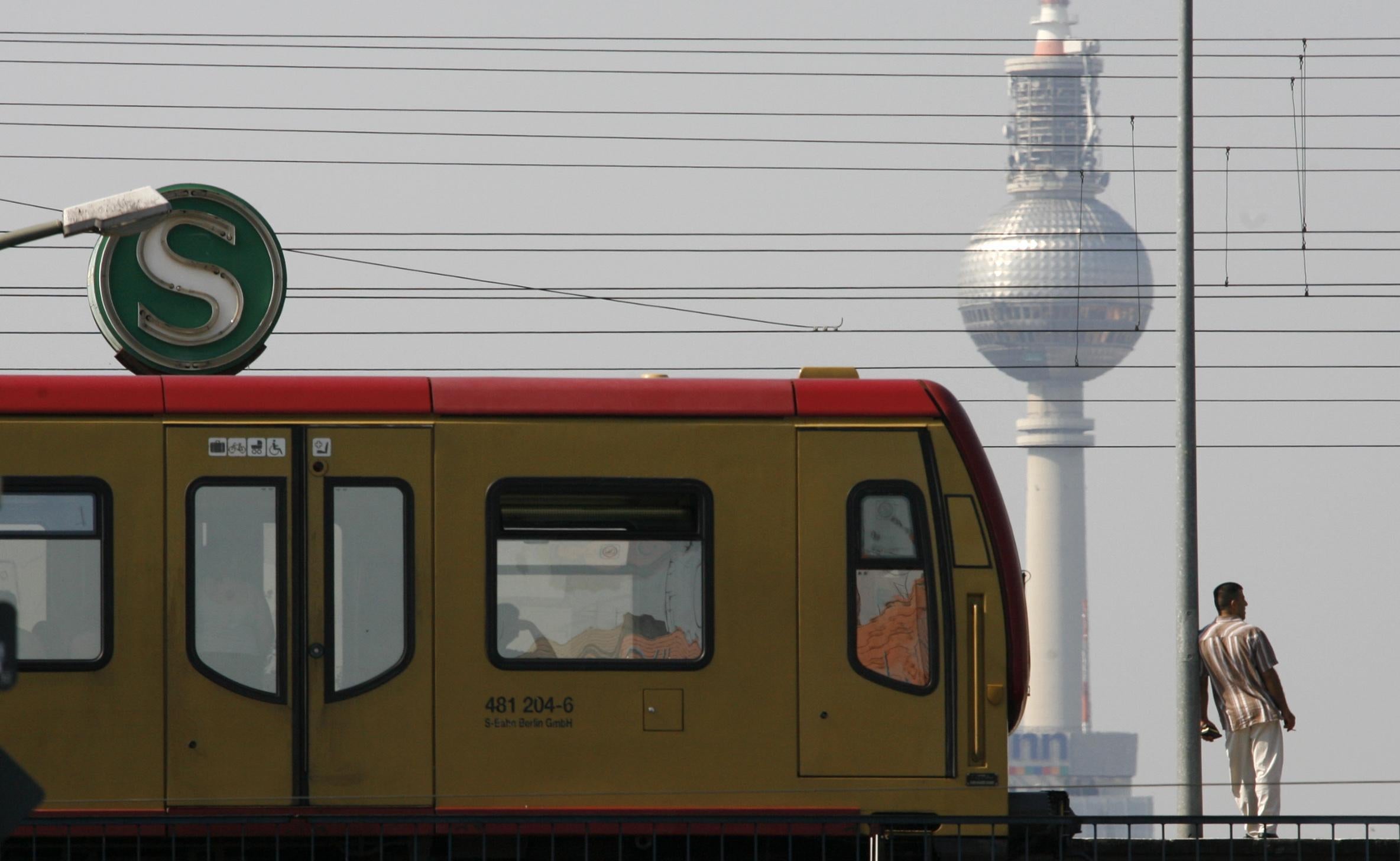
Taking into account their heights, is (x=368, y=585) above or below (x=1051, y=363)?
below

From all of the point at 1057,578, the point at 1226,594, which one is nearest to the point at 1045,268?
the point at 1057,578

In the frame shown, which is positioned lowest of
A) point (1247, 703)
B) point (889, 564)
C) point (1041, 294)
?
point (1247, 703)

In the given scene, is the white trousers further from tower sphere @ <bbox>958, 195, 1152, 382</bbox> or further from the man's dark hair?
tower sphere @ <bbox>958, 195, 1152, 382</bbox>

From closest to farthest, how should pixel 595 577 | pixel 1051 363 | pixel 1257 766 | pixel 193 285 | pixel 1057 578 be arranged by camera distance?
1. pixel 595 577
2. pixel 1257 766
3. pixel 193 285
4. pixel 1057 578
5. pixel 1051 363

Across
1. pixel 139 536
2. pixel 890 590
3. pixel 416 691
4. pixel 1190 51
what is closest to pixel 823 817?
pixel 890 590

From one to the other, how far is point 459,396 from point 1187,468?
7.13 metres

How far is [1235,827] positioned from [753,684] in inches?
149

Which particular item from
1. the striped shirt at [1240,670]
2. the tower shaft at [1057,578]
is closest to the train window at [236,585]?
the striped shirt at [1240,670]

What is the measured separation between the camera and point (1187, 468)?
1555 centimetres

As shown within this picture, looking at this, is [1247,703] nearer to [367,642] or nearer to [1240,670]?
[1240,670]

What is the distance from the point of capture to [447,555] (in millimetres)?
10148

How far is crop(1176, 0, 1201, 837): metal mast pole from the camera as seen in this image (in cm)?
1473

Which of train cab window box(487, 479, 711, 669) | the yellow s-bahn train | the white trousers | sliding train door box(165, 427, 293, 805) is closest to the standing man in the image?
the white trousers

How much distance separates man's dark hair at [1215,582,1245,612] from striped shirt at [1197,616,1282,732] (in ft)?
0.26
